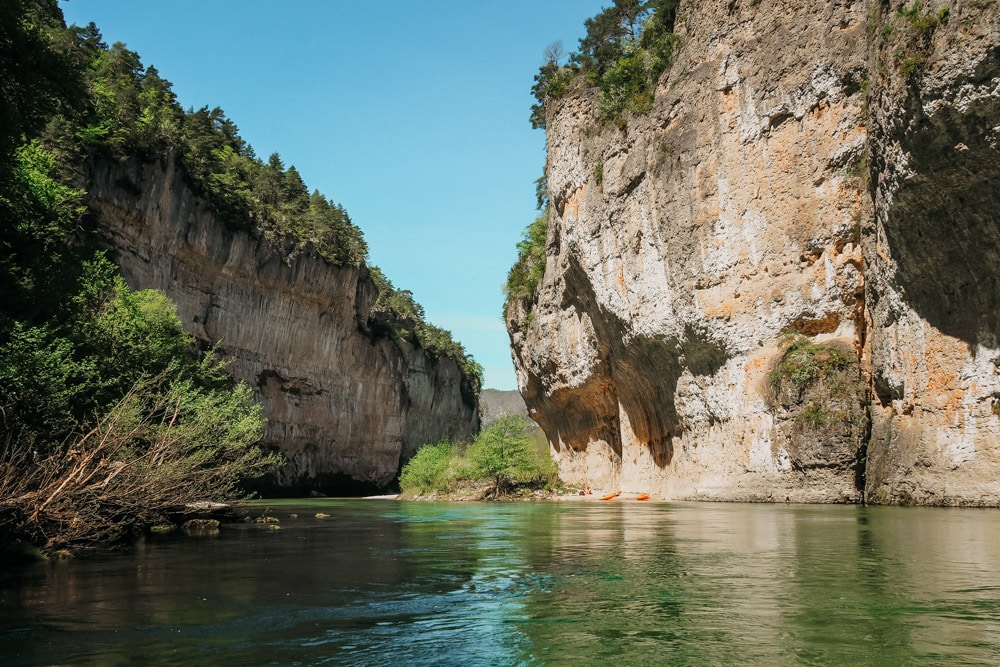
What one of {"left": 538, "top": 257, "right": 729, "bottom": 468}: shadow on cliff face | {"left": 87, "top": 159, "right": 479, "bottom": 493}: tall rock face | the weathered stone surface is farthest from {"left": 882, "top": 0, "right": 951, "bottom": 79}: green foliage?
{"left": 87, "top": 159, "right": 479, "bottom": 493}: tall rock face

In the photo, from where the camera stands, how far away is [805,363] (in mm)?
26953

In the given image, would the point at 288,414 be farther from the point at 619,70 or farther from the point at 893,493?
the point at 893,493

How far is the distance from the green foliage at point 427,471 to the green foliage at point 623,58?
24044mm

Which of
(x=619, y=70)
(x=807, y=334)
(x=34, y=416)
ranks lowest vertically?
(x=34, y=416)

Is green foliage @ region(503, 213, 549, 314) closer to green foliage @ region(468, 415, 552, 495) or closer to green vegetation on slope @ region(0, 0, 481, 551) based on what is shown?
green foliage @ region(468, 415, 552, 495)

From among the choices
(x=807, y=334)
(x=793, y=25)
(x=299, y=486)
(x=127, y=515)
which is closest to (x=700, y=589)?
(x=127, y=515)

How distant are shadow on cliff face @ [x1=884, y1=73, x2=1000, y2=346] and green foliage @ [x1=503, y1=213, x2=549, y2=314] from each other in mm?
30152

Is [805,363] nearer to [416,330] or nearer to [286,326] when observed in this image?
[286,326]

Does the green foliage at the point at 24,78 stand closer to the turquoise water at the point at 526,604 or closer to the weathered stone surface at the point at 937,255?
the turquoise water at the point at 526,604

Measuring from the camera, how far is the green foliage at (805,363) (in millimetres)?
26266

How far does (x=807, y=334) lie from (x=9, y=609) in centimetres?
2689

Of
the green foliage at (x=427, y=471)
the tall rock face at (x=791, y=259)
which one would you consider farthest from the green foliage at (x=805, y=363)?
the green foliage at (x=427, y=471)

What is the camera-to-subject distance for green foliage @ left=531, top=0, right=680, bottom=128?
3531cm

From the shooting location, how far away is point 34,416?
13.0 meters
